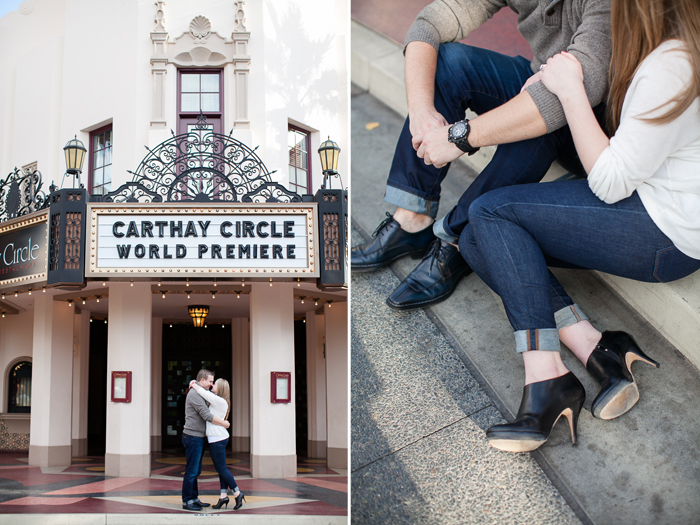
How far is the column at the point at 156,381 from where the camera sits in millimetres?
11773

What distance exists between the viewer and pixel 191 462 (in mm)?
5125

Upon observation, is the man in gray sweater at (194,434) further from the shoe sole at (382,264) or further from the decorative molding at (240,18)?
the decorative molding at (240,18)

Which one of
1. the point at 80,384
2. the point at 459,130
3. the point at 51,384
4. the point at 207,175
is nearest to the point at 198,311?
the point at 51,384

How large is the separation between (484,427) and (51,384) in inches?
362

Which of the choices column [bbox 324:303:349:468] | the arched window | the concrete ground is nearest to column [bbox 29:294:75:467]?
the arched window

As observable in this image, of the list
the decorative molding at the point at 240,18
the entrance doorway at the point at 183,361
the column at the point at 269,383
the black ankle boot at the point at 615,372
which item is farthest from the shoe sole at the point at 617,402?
the entrance doorway at the point at 183,361

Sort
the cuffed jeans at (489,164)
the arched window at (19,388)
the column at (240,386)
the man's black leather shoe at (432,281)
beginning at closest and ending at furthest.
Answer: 1. the cuffed jeans at (489,164)
2. the man's black leather shoe at (432,281)
3. the column at (240,386)
4. the arched window at (19,388)

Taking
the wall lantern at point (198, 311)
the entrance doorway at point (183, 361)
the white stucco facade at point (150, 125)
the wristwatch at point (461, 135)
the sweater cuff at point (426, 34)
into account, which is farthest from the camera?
the entrance doorway at point (183, 361)

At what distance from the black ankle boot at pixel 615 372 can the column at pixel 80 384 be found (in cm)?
1052

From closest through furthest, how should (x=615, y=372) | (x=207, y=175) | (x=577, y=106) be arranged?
(x=577, y=106) < (x=615, y=372) < (x=207, y=175)

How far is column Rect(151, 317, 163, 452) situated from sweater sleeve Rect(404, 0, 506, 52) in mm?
10870

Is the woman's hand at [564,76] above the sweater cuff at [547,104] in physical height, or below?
above

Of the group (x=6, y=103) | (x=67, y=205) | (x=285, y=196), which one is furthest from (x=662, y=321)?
(x=6, y=103)

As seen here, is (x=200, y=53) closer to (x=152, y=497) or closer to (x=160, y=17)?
(x=160, y=17)
